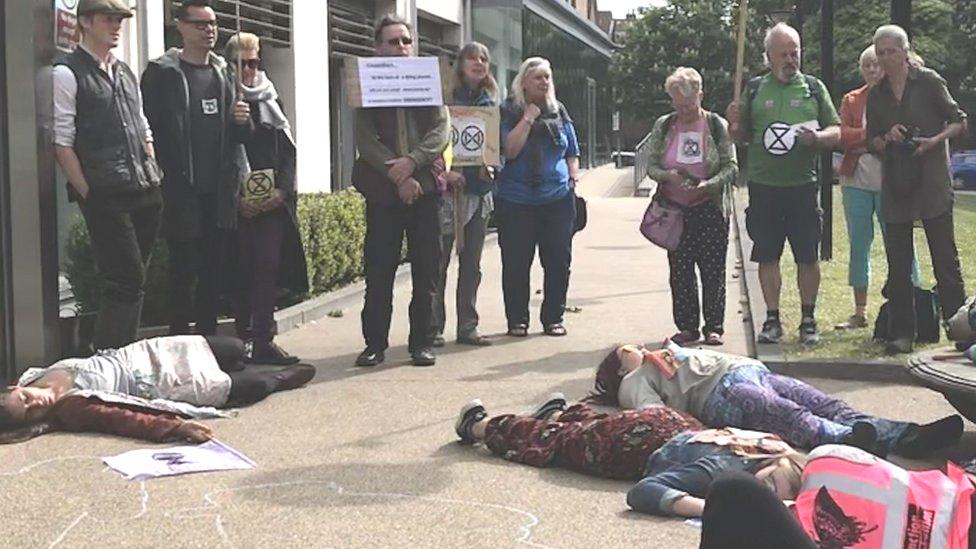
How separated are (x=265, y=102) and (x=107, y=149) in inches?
47.0

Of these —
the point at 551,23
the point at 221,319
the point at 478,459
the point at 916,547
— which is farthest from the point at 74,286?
the point at 551,23

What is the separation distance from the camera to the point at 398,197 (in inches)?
306

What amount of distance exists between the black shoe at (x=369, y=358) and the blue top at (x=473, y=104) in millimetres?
1559

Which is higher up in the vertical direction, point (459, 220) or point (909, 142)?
point (909, 142)

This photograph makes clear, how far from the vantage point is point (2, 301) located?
6.78 m

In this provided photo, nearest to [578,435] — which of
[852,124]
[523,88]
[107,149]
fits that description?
[107,149]

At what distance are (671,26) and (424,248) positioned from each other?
43.3 metres

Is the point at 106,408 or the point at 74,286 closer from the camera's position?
the point at 106,408

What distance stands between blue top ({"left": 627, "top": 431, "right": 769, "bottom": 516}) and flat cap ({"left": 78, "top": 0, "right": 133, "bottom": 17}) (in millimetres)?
3848

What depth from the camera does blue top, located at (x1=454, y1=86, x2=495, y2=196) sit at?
28.5ft

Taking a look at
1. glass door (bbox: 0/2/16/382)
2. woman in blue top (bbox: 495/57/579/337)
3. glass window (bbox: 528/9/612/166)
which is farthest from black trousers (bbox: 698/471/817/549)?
glass window (bbox: 528/9/612/166)

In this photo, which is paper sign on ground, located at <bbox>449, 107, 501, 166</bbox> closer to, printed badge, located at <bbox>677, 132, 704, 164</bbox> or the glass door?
printed badge, located at <bbox>677, 132, 704, 164</bbox>

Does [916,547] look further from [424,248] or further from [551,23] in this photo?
[551,23]

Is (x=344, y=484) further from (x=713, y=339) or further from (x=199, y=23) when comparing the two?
(x=713, y=339)
